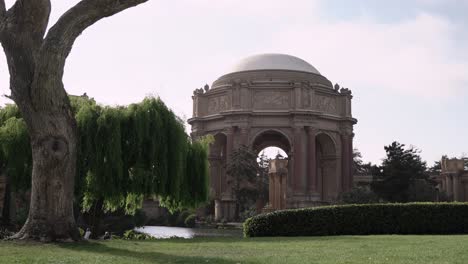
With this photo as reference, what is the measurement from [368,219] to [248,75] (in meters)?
35.1

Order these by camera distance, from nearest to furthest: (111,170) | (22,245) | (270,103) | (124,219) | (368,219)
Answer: (22,245) < (111,170) < (368,219) < (124,219) < (270,103)

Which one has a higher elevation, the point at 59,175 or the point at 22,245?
the point at 59,175

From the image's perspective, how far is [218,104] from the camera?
54812mm

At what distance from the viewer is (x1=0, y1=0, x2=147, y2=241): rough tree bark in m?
11.3

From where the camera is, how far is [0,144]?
718 inches

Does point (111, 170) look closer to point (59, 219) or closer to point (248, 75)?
point (59, 219)

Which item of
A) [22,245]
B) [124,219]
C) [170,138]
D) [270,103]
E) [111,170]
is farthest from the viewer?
[270,103]

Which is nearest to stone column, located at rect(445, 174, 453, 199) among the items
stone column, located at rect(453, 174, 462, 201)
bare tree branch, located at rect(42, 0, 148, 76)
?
stone column, located at rect(453, 174, 462, 201)

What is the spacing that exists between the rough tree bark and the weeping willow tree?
5.97m

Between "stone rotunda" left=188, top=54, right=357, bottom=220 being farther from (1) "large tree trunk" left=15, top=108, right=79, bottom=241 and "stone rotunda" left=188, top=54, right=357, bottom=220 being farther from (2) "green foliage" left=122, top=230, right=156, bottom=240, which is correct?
(1) "large tree trunk" left=15, top=108, right=79, bottom=241

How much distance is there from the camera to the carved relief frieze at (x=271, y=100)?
173 ft

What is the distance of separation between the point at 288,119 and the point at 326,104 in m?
4.45

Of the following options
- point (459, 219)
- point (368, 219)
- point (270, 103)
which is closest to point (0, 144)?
point (368, 219)

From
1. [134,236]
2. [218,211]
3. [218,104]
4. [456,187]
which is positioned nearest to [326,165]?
[218,104]
